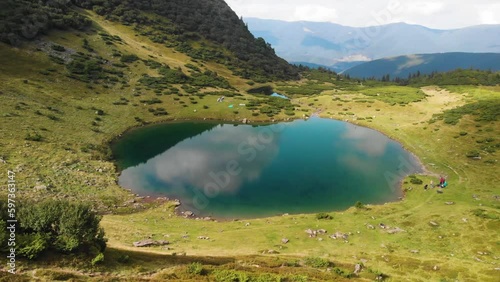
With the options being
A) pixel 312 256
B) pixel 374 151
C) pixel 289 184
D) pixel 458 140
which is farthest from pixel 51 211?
pixel 458 140

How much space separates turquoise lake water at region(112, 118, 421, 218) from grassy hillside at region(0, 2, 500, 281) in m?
3.67

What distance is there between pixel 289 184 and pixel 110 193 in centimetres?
2885

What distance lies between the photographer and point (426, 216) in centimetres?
4391

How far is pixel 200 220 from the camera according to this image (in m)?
43.1

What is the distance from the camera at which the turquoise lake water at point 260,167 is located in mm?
49872

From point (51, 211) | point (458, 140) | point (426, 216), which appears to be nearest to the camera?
point (51, 211)

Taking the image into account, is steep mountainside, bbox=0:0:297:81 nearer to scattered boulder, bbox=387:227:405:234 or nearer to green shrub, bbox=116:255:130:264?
green shrub, bbox=116:255:130:264

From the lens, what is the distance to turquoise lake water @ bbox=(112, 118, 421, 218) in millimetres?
49872

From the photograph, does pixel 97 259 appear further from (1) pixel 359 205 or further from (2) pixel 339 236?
(1) pixel 359 205

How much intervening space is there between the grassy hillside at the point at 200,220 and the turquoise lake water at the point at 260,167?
3674 mm

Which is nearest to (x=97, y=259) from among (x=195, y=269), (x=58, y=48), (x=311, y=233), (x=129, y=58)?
(x=195, y=269)

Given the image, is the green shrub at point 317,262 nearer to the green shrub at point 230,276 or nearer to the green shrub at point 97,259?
the green shrub at point 230,276

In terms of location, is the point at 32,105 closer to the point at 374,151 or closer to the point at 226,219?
the point at 226,219

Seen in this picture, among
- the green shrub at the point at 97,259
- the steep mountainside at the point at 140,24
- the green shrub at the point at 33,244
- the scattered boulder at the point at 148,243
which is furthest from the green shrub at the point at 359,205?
the steep mountainside at the point at 140,24
